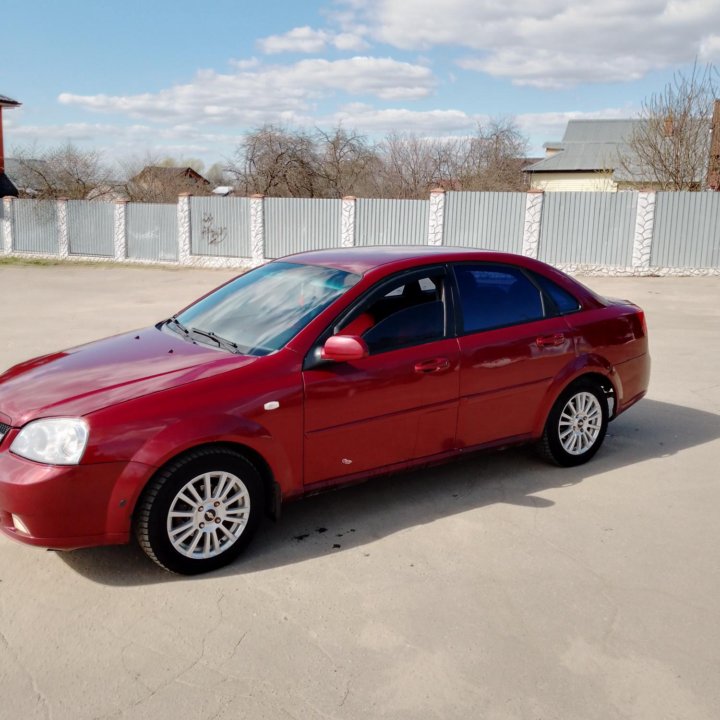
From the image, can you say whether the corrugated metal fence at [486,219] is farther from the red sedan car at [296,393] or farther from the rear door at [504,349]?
the rear door at [504,349]

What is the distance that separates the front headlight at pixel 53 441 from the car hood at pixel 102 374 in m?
0.05

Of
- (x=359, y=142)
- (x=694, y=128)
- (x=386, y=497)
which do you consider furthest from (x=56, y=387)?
(x=359, y=142)

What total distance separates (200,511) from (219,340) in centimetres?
111

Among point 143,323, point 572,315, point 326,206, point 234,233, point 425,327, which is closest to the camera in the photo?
point 425,327

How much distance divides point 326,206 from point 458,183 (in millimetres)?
15043

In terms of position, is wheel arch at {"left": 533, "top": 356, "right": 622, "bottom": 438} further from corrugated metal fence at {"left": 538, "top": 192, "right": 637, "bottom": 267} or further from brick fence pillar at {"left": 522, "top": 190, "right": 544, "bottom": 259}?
corrugated metal fence at {"left": 538, "top": 192, "right": 637, "bottom": 267}

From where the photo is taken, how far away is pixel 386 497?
487 centimetres

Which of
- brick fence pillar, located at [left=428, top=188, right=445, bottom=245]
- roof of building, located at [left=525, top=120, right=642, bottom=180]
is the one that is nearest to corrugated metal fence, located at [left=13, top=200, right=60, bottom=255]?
brick fence pillar, located at [left=428, top=188, right=445, bottom=245]

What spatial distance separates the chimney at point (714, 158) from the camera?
953 inches

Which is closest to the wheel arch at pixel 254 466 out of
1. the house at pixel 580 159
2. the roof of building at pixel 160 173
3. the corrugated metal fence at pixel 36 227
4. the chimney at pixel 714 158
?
the chimney at pixel 714 158

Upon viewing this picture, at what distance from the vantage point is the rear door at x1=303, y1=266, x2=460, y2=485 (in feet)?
13.4

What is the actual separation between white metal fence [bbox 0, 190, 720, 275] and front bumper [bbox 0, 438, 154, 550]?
19129 mm

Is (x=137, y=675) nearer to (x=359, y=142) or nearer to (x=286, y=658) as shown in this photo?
(x=286, y=658)

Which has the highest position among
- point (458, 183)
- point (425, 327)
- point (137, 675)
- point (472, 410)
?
point (458, 183)
